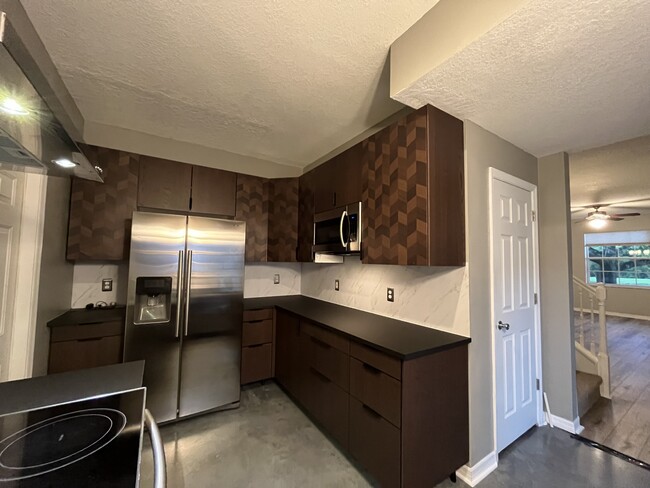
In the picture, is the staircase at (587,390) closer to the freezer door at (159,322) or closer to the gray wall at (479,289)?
the gray wall at (479,289)

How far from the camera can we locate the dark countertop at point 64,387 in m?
1.01

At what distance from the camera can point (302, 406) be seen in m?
2.61

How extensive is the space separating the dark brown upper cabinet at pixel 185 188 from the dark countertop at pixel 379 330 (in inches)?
47.2

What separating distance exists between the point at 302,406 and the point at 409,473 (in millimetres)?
1330

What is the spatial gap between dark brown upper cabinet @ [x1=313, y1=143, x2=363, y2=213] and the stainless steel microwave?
0.26 ft

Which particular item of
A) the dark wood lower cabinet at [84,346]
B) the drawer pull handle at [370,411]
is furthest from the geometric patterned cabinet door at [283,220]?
the drawer pull handle at [370,411]

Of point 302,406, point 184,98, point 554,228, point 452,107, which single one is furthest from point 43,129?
point 554,228

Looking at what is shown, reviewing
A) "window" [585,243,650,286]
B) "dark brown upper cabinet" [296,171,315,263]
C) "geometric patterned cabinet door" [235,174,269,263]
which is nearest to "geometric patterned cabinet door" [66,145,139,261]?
"geometric patterned cabinet door" [235,174,269,263]

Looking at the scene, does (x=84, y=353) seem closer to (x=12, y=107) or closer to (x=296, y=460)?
(x=296, y=460)

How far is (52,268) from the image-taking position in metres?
2.08

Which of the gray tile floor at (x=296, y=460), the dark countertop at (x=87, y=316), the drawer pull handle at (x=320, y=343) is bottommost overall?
the gray tile floor at (x=296, y=460)

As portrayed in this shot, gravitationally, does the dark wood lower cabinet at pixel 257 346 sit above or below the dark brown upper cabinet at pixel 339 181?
below

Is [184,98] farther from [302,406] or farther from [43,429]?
[302,406]

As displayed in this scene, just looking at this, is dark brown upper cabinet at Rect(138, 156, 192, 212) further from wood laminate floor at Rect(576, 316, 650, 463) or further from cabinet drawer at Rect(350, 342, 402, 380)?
wood laminate floor at Rect(576, 316, 650, 463)
